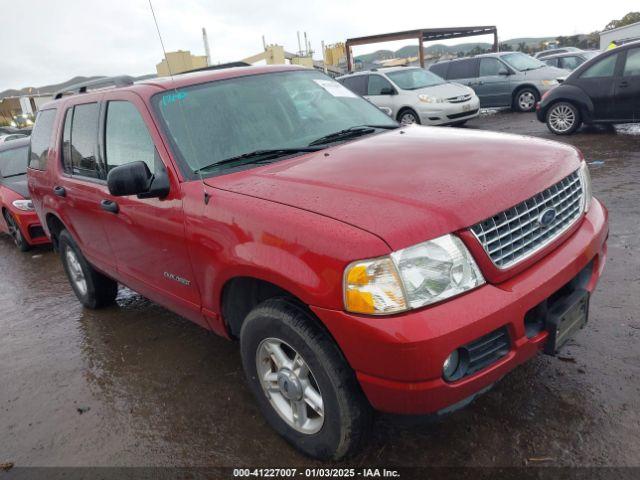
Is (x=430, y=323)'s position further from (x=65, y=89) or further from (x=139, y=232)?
(x=65, y=89)

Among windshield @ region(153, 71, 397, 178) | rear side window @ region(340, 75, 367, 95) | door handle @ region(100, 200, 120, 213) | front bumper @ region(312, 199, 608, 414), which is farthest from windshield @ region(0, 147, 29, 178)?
front bumper @ region(312, 199, 608, 414)

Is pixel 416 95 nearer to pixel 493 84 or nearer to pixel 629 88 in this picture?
pixel 493 84

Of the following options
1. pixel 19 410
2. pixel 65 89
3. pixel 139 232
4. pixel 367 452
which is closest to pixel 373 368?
pixel 367 452

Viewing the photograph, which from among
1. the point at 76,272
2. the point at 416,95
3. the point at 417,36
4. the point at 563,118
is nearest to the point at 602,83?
the point at 563,118

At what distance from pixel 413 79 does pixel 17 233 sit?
9118 millimetres

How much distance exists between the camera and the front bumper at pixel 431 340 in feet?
6.07

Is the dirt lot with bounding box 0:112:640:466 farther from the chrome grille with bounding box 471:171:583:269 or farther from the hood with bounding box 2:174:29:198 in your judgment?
the hood with bounding box 2:174:29:198

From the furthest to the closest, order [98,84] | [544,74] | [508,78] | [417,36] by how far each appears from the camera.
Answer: [417,36]
[508,78]
[544,74]
[98,84]

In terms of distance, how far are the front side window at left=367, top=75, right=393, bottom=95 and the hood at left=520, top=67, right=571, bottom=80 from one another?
13.6 ft

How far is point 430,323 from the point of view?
1.86m

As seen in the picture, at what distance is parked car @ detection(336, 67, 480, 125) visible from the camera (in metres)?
11.5

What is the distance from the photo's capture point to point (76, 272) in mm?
4773

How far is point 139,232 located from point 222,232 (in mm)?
962

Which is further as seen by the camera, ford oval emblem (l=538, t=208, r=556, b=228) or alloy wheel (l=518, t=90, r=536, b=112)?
alloy wheel (l=518, t=90, r=536, b=112)
